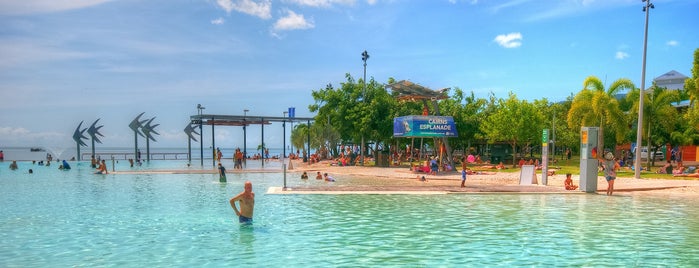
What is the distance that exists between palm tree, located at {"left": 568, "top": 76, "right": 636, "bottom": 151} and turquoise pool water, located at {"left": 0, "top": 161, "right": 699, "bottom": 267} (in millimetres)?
19387

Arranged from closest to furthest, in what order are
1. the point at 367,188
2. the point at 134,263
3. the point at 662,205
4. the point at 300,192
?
the point at 134,263
the point at 662,205
the point at 300,192
the point at 367,188

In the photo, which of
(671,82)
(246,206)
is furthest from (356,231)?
(671,82)

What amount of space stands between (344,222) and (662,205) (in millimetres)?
12288

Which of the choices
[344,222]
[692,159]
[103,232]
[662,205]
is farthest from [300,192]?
[692,159]

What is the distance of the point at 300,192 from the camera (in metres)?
22.1

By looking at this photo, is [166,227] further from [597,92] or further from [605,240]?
[597,92]

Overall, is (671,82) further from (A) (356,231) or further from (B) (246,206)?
(B) (246,206)

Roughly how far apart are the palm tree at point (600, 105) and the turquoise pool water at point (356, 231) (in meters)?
19.4

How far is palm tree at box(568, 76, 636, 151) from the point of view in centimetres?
3869

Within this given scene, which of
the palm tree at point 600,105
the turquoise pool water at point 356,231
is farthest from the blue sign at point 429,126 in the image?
the turquoise pool water at point 356,231

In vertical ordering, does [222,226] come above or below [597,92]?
below

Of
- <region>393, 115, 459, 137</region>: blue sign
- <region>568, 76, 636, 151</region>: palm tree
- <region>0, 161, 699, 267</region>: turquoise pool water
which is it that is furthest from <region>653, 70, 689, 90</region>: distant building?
<region>0, 161, 699, 267</region>: turquoise pool water

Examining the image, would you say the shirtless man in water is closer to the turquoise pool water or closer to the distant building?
the turquoise pool water

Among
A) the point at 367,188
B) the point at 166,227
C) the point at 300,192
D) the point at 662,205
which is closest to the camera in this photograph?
the point at 166,227
